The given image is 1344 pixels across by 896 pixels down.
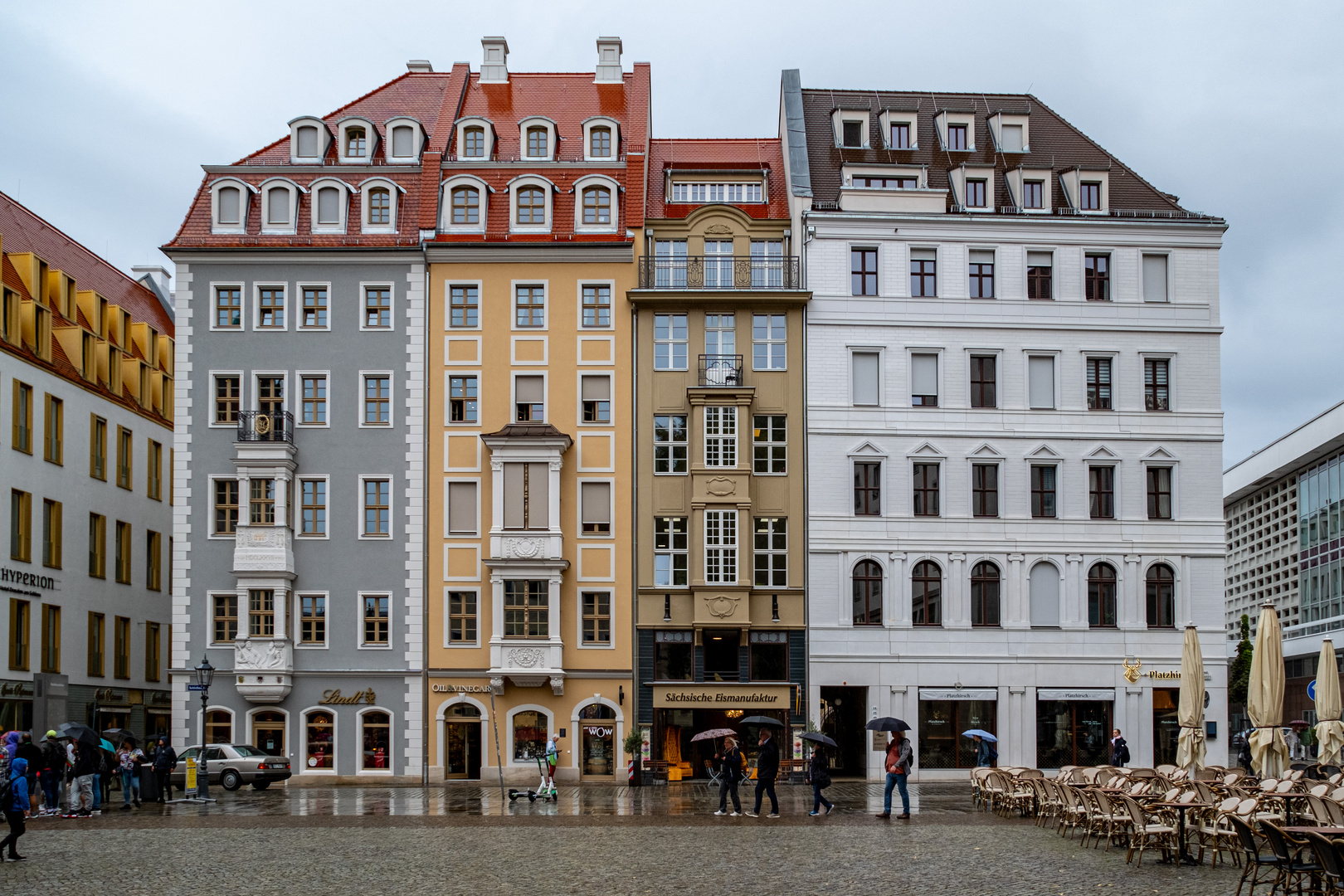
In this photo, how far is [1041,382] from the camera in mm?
48594

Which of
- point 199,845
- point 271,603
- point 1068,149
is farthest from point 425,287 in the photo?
point 199,845

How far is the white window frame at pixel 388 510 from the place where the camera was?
4722 cm

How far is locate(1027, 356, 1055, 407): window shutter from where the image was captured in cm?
4853

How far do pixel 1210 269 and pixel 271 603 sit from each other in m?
31.9

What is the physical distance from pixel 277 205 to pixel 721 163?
1539cm

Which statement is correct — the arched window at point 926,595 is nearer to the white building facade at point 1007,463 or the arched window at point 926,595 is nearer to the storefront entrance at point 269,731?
the white building facade at point 1007,463

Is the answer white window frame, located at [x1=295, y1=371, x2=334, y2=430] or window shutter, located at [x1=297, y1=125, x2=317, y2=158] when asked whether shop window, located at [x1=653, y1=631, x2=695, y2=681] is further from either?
window shutter, located at [x1=297, y1=125, x2=317, y2=158]

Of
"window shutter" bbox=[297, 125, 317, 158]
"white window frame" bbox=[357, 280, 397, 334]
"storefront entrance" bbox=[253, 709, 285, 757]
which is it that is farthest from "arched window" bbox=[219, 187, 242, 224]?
"storefront entrance" bbox=[253, 709, 285, 757]

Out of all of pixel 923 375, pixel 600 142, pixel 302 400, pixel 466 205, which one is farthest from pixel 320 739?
pixel 923 375

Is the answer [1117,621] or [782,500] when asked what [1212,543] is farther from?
[782,500]

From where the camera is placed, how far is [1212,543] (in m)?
47.9

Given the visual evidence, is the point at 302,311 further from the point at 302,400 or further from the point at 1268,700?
the point at 1268,700

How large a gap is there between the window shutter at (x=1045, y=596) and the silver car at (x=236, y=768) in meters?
23.4

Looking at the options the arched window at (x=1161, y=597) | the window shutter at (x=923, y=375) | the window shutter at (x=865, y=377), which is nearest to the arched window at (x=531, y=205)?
the window shutter at (x=865, y=377)
